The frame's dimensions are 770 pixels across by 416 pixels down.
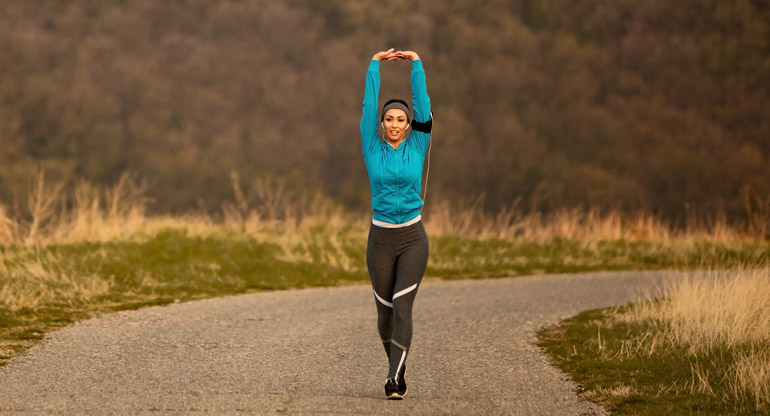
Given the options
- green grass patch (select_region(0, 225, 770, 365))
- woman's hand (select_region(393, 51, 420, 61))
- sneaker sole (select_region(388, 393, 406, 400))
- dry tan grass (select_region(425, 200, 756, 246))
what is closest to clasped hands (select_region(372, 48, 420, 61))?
woman's hand (select_region(393, 51, 420, 61))

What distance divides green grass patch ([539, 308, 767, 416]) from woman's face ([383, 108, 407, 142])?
2.33 m

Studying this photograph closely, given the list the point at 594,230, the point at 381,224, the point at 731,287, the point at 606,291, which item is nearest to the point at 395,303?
the point at 381,224

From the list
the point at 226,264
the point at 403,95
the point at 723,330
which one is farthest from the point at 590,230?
the point at 403,95

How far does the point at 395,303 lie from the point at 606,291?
27.8 ft

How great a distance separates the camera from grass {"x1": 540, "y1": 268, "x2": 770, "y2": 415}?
664cm

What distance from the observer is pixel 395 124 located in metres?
6.69

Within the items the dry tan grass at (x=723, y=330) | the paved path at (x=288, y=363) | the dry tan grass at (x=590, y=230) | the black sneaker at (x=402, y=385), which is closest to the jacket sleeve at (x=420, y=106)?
the black sneaker at (x=402, y=385)

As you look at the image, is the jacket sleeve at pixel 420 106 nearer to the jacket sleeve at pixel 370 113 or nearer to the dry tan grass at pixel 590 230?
the jacket sleeve at pixel 370 113

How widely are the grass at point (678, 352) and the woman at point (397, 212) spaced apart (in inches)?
58.2

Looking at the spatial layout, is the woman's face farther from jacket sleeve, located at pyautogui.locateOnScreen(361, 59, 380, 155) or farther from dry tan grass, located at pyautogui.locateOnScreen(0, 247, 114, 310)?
dry tan grass, located at pyautogui.locateOnScreen(0, 247, 114, 310)

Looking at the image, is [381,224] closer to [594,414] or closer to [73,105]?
[594,414]

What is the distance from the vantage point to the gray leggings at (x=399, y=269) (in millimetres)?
6645

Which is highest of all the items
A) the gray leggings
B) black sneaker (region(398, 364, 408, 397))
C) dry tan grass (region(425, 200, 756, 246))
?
the gray leggings

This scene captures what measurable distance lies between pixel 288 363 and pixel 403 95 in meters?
40.4
